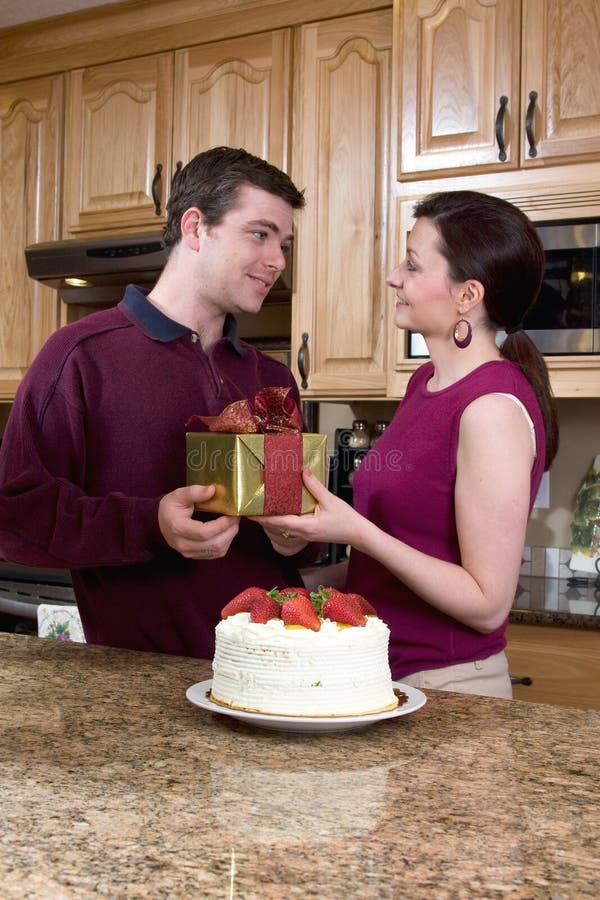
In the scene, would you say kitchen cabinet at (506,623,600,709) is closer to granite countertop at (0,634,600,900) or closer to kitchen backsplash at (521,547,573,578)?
kitchen backsplash at (521,547,573,578)

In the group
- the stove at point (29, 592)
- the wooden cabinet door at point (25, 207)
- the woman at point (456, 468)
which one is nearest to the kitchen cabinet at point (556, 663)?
the woman at point (456, 468)

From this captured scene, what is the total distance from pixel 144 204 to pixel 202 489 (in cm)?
222

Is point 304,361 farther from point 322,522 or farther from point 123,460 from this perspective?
point 322,522

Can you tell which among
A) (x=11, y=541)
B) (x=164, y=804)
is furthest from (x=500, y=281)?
(x=164, y=804)

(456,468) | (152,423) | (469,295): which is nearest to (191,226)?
(152,423)

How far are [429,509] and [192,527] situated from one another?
1.23 ft

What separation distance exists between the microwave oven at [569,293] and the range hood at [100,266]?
81 centimetres

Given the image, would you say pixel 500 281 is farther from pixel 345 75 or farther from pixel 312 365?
pixel 345 75

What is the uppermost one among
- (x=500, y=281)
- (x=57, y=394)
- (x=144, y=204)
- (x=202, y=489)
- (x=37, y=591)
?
(x=144, y=204)

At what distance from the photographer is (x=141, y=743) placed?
93 centimetres

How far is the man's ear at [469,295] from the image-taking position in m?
1.40

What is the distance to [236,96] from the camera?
2.98 meters

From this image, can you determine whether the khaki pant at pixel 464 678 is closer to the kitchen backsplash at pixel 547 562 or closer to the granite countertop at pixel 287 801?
the granite countertop at pixel 287 801

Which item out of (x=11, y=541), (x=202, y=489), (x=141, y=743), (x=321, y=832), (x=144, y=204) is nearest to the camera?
(x=321, y=832)
